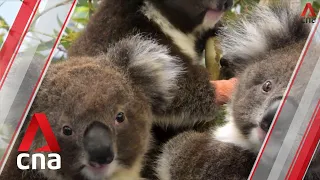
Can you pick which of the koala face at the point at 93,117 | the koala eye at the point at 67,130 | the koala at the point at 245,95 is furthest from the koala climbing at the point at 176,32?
the koala eye at the point at 67,130

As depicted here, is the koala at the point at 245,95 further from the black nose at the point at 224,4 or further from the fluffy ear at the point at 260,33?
the black nose at the point at 224,4

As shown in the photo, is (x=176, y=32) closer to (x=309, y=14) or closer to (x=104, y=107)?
(x=309, y=14)

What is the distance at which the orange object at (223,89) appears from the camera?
6.43ft

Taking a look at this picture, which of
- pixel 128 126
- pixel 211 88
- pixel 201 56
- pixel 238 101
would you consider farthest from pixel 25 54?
pixel 201 56

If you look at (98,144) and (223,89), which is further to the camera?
(223,89)

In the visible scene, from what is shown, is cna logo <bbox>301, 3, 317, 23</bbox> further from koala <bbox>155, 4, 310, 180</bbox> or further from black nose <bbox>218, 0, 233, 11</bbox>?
black nose <bbox>218, 0, 233, 11</bbox>

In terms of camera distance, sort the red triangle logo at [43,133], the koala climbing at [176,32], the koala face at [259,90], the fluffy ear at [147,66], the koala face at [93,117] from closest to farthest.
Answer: the red triangle logo at [43,133] → the koala face at [93,117] → the koala face at [259,90] → the fluffy ear at [147,66] → the koala climbing at [176,32]

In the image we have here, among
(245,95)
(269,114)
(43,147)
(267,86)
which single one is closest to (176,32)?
(245,95)

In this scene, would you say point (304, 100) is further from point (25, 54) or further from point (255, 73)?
point (255, 73)

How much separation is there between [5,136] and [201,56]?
1350 mm

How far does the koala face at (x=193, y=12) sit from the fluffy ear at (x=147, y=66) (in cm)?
49

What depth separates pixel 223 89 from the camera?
2092 millimetres

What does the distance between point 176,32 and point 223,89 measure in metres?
0.41

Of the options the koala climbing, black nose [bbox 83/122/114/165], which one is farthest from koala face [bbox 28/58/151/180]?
the koala climbing
